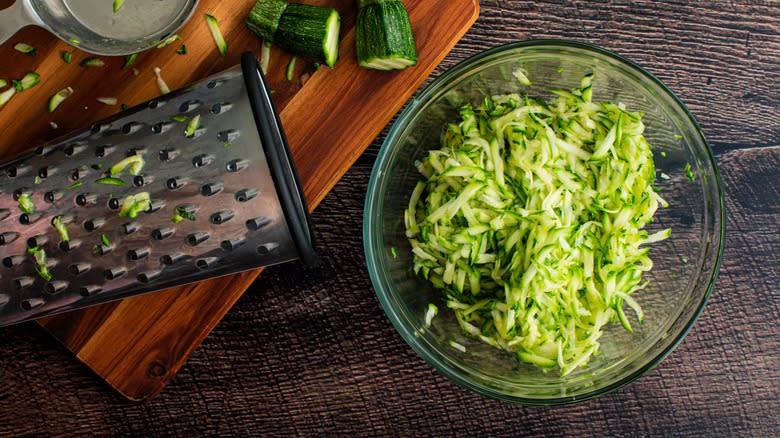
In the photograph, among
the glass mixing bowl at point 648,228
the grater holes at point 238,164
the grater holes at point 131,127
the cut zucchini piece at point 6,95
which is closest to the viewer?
the grater holes at point 238,164

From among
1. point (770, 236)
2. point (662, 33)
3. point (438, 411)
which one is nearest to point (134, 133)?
point (438, 411)

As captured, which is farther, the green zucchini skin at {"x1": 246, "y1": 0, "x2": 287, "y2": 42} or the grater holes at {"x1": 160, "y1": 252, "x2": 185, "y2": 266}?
the green zucchini skin at {"x1": 246, "y1": 0, "x2": 287, "y2": 42}

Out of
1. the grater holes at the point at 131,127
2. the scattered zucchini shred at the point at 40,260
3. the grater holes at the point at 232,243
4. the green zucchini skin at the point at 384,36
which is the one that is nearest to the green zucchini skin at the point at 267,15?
the green zucchini skin at the point at 384,36

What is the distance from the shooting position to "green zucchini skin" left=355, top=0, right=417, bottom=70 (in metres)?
1.93

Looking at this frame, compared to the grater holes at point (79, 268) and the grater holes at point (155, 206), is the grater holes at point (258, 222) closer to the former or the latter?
the grater holes at point (155, 206)

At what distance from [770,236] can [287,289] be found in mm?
1831

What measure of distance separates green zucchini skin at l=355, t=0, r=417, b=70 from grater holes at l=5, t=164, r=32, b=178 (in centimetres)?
107

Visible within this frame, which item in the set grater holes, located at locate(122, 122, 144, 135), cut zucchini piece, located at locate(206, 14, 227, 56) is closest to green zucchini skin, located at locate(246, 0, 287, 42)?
cut zucchini piece, located at locate(206, 14, 227, 56)

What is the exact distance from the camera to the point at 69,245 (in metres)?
1.80

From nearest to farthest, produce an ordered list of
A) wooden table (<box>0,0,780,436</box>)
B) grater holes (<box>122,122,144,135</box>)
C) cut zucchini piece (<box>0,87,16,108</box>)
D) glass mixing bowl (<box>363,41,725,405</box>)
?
1. grater holes (<box>122,122,144,135</box>)
2. glass mixing bowl (<box>363,41,725,405</box>)
3. cut zucchini piece (<box>0,87,16,108</box>)
4. wooden table (<box>0,0,780,436</box>)

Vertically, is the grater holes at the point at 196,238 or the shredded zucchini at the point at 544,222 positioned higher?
the grater holes at the point at 196,238

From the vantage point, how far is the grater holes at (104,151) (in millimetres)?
1826

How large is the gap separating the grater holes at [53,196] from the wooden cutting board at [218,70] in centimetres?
38

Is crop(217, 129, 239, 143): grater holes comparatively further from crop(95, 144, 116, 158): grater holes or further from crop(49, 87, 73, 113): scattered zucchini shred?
crop(49, 87, 73, 113): scattered zucchini shred
